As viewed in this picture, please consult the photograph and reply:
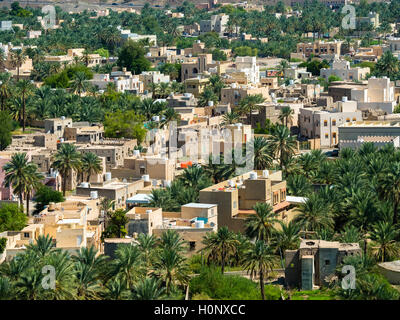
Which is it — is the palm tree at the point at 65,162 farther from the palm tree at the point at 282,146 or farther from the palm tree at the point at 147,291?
the palm tree at the point at 147,291

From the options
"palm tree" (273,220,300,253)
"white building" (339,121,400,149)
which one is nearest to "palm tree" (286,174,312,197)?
"palm tree" (273,220,300,253)

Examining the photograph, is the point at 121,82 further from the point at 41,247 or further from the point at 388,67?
the point at 41,247

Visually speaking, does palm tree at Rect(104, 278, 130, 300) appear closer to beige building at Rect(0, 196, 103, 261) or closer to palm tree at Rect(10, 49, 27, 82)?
beige building at Rect(0, 196, 103, 261)

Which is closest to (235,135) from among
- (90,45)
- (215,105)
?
(215,105)

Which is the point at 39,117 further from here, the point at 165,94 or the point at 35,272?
the point at 35,272
